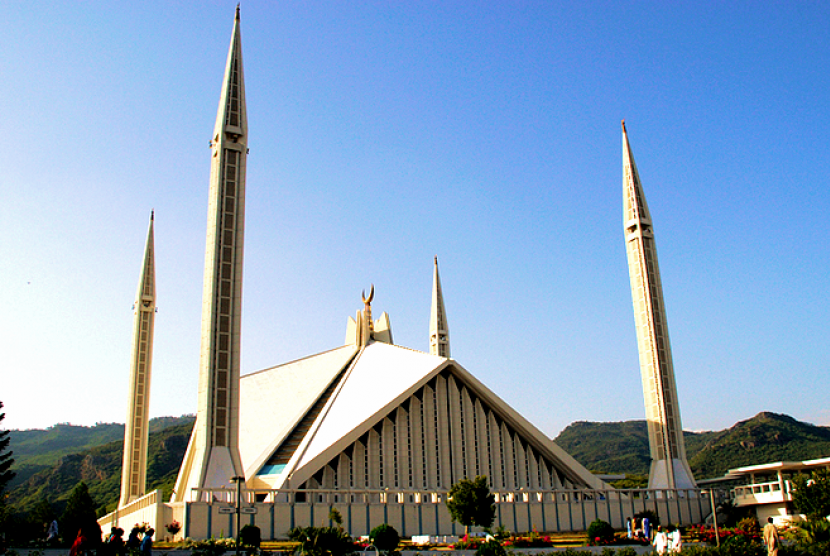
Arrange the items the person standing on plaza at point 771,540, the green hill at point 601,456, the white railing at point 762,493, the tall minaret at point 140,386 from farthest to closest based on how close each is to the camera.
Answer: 1. the green hill at point 601,456
2. the tall minaret at point 140,386
3. the white railing at point 762,493
4. the person standing on plaza at point 771,540

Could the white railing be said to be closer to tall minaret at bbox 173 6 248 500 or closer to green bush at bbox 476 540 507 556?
green bush at bbox 476 540 507 556

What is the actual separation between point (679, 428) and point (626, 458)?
61.2 meters

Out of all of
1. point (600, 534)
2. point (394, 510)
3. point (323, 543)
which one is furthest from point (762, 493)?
point (323, 543)

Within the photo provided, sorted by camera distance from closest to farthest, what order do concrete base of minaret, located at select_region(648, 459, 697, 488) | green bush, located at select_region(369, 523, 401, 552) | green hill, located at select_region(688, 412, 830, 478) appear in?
green bush, located at select_region(369, 523, 401, 552) < concrete base of minaret, located at select_region(648, 459, 697, 488) < green hill, located at select_region(688, 412, 830, 478)

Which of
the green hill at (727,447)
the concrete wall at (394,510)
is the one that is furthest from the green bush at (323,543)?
the green hill at (727,447)

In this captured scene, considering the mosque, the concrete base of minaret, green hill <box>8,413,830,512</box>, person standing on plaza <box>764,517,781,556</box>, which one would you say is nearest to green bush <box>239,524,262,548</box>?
the mosque

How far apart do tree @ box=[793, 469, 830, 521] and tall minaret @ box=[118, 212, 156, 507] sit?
904 inches

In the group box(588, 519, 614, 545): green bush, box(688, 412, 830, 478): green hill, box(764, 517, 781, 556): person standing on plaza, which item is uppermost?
box(688, 412, 830, 478): green hill

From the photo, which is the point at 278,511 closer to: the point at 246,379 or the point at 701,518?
the point at 246,379

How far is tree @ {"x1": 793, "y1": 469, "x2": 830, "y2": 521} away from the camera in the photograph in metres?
18.0

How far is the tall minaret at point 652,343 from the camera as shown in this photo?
27.9 m

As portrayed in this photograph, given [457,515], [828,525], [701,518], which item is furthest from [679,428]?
[828,525]

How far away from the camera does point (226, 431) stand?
2152 centimetres

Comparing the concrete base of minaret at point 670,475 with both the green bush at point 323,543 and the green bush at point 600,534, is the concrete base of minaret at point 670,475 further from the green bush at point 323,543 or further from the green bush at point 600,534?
the green bush at point 323,543
